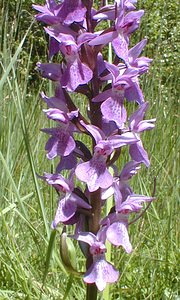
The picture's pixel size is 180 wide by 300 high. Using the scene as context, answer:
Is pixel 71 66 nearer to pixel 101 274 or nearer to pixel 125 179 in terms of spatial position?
pixel 125 179

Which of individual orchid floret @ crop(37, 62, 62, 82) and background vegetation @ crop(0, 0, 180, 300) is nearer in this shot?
individual orchid floret @ crop(37, 62, 62, 82)

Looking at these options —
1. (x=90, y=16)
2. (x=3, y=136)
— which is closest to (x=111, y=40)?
(x=90, y=16)

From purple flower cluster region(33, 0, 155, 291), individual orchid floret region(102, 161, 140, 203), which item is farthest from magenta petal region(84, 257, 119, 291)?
individual orchid floret region(102, 161, 140, 203)

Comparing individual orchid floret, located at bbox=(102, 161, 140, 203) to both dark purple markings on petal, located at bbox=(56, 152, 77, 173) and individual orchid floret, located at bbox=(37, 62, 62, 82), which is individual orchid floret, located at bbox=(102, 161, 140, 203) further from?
individual orchid floret, located at bbox=(37, 62, 62, 82)

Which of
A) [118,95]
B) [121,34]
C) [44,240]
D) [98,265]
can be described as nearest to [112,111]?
[118,95]

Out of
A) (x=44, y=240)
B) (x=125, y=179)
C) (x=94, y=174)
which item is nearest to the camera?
(x=94, y=174)

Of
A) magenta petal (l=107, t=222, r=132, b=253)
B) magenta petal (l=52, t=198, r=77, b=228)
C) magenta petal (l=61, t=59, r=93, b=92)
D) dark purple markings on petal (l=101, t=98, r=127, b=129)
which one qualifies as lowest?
magenta petal (l=107, t=222, r=132, b=253)
